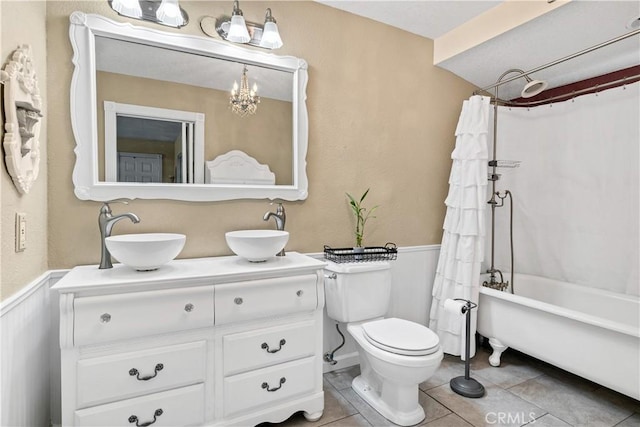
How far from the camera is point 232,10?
2.04m

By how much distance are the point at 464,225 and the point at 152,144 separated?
7.20 ft

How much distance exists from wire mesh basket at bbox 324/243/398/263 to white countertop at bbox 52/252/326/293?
1.07ft

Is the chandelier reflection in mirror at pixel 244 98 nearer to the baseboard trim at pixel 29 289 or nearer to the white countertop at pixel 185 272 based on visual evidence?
the white countertop at pixel 185 272

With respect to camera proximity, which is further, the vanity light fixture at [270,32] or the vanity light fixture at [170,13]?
the vanity light fixture at [270,32]

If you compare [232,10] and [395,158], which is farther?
[395,158]

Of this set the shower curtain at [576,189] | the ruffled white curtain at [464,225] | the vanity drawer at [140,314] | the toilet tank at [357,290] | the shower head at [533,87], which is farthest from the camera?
the ruffled white curtain at [464,225]

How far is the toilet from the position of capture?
1.77 metres

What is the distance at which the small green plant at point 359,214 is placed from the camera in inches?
97.3

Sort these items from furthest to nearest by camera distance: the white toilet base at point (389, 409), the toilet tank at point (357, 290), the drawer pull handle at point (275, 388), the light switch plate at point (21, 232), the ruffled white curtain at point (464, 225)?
the ruffled white curtain at point (464, 225) < the toilet tank at point (357, 290) < the white toilet base at point (389, 409) < the drawer pull handle at point (275, 388) < the light switch plate at point (21, 232)

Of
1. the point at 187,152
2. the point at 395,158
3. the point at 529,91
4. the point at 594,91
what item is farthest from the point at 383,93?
the point at 594,91

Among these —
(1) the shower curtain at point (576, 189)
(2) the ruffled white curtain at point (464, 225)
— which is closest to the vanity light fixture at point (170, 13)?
(2) the ruffled white curtain at point (464, 225)

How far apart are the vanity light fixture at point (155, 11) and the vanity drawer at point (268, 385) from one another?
1.92 meters

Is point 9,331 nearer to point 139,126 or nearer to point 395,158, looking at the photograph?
point 139,126

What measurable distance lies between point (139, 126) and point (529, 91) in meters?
2.59
